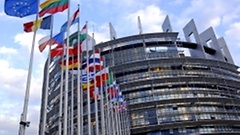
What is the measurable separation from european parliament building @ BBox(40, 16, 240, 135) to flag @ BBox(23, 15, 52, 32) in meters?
34.7

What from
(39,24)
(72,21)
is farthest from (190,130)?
(39,24)

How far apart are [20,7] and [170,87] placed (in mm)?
40735

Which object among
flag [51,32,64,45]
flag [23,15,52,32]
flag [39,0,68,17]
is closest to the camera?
flag [23,15,52,32]

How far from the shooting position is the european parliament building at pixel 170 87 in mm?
45719

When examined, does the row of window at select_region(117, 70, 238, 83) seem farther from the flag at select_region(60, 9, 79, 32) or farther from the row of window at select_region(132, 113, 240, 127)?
the flag at select_region(60, 9, 79, 32)

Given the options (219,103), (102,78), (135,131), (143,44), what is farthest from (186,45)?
(102,78)

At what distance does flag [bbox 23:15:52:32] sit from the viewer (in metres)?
12.4

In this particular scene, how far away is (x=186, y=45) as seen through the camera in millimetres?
62031

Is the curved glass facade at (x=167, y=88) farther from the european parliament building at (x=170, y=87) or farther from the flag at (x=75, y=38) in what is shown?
the flag at (x=75, y=38)

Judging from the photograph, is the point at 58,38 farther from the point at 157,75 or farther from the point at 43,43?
the point at 157,75

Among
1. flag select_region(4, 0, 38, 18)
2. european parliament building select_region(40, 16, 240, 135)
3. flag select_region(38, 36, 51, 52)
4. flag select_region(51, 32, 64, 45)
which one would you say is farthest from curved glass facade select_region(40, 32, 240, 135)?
flag select_region(4, 0, 38, 18)

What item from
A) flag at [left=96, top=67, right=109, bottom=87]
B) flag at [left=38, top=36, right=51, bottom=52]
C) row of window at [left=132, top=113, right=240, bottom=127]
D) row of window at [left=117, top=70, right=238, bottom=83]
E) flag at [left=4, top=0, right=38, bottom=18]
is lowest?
flag at [left=38, top=36, right=51, bottom=52]

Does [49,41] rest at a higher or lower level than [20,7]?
lower

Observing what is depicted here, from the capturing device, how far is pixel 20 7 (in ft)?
38.3
